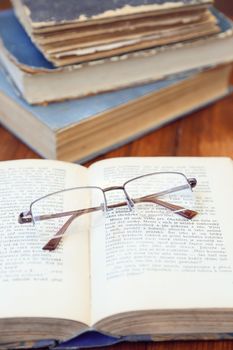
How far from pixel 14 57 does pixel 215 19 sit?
33 centimetres

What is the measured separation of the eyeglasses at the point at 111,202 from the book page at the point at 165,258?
1cm

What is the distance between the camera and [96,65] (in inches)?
30.6

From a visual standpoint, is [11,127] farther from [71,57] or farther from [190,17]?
[190,17]

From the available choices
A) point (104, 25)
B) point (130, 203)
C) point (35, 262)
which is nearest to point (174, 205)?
point (130, 203)

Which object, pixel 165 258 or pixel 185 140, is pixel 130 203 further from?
pixel 185 140

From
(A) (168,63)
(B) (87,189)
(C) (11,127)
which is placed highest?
(A) (168,63)

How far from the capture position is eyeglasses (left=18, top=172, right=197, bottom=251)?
0.60 meters

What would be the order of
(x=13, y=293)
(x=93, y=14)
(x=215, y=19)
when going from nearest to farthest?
(x=13, y=293)
(x=93, y=14)
(x=215, y=19)

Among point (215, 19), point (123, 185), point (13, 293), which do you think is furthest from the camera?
point (215, 19)

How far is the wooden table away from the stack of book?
0.05 ft

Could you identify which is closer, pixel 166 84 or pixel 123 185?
pixel 123 185

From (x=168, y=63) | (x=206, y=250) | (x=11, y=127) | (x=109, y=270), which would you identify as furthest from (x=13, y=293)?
(x=168, y=63)

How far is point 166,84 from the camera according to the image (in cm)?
83

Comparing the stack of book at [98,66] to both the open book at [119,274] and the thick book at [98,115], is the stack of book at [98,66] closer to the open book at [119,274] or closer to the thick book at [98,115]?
the thick book at [98,115]
